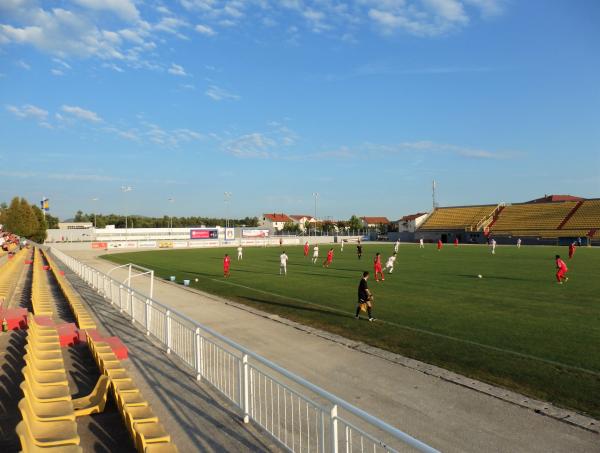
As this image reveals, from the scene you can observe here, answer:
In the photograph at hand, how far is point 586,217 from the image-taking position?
70.0 m

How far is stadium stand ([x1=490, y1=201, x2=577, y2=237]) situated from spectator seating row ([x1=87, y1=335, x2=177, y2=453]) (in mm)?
74258

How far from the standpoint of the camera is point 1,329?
1066 cm

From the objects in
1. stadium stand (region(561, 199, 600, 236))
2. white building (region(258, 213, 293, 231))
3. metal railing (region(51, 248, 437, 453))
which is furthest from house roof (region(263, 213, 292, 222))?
metal railing (region(51, 248, 437, 453))

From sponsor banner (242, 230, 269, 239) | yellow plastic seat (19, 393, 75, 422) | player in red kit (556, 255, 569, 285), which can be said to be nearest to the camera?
yellow plastic seat (19, 393, 75, 422)

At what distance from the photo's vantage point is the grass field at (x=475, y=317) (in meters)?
8.43

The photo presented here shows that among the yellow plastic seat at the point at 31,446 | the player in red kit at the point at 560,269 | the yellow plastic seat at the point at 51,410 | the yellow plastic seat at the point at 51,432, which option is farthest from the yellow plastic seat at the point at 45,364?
the player in red kit at the point at 560,269

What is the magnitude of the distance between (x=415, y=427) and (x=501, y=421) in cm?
130

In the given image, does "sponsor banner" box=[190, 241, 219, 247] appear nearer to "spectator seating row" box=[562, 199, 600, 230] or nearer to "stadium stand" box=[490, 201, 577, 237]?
"stadium stand" box=[490, 201, 577, 237]

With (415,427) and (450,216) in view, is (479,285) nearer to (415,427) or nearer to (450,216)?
(415,427)

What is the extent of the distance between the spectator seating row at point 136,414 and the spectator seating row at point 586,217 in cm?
7527

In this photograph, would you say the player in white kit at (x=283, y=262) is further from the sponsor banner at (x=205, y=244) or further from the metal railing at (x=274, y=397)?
the sponsor banner at (x=205, y=244)

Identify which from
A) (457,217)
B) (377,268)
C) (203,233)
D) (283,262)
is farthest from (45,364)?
(457,217)

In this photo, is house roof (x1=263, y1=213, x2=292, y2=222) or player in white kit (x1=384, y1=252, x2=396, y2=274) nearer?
player in white kit (x1=384, y1=252, x2=396, y2=274)

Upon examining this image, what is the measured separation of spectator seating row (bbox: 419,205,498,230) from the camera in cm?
8362
